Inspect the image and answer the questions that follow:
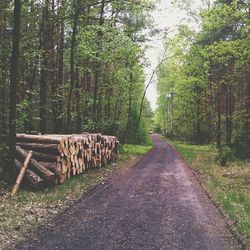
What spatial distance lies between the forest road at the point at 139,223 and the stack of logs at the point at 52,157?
1.59 m

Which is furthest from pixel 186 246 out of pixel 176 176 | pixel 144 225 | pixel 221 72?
pixel 221 72

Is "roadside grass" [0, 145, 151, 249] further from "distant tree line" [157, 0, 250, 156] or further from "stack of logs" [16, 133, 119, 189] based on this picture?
"distant tree line" [157, 0, 250, 156]

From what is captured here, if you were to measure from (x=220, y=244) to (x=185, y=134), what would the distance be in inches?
2101

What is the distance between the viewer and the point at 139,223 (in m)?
9.16

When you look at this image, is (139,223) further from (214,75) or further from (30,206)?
(214,75)

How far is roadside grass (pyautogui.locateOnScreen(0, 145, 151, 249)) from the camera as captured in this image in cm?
821

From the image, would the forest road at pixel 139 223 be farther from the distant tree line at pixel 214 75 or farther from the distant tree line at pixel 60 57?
the distant tree line at pixel 214 75

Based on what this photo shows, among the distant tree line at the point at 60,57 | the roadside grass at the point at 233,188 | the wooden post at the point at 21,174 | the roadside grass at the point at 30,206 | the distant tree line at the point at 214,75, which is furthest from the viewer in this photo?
the distant tree line at the point at 214,75

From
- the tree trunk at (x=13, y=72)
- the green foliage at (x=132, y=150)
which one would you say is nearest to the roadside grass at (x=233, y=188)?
the tree trunk at (x=13, y=72)

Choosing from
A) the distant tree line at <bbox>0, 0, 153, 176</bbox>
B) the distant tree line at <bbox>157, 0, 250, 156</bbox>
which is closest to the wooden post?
the distant tree line at <bbox>0, 0, 153, 176</bbox>

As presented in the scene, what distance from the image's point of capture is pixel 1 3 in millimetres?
17562

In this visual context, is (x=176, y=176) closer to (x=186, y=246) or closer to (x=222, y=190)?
(x=222, y=190)

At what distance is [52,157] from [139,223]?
5398 millimetres

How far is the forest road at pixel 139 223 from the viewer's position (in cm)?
764
